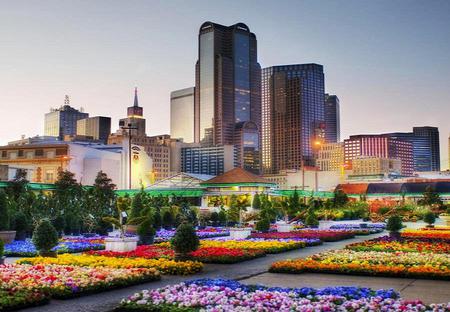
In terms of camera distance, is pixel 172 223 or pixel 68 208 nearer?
pixel 68 208

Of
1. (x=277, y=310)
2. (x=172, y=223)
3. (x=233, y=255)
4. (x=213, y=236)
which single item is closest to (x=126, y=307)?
(x=277, y=310)

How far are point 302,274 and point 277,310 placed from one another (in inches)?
247

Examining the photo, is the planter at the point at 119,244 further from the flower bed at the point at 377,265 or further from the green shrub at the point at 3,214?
the green shrub at the point at 3,214

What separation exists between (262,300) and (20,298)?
16.0 ft

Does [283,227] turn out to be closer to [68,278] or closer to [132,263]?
[132,263]

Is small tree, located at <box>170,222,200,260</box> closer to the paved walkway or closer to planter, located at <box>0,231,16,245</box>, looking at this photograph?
the paved walkway

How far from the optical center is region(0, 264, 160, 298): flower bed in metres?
12.4

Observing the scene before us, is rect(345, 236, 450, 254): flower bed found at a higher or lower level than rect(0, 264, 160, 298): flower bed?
lower

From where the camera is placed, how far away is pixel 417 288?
544 inches

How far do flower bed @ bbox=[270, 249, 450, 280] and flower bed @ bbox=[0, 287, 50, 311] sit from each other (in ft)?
25.1

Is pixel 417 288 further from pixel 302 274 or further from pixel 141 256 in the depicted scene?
pixel 141 256

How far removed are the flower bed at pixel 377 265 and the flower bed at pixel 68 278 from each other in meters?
4.72

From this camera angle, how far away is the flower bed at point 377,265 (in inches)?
623

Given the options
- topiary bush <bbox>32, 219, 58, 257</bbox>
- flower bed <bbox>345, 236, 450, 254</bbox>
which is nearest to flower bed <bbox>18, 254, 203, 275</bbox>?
topiary bush <bbox>32, 219, 58, 257</bbox>
